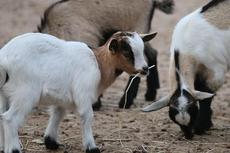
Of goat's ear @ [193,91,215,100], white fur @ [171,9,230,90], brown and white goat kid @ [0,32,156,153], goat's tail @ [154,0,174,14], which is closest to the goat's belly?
brown and white goat kid @ [0,32,156,153]

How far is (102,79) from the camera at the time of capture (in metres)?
5.68

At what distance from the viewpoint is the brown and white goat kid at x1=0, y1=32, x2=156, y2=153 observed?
17.3 ft

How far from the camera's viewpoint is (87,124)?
5.56 meters

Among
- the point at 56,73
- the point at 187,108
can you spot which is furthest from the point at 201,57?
the point at 56,73

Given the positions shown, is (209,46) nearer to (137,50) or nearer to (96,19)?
(137,50)

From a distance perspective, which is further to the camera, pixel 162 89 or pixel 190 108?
pixel 162 89

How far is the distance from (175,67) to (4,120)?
211 cm

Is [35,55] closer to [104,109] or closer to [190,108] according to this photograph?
[190,108]

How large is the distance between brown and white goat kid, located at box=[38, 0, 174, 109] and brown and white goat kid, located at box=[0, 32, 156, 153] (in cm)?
247

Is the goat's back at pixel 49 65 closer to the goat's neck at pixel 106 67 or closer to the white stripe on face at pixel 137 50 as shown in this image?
the goat's neck at pixel 106 67

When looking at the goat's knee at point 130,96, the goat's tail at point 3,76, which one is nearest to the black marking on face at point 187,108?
the goat's tail at point 3,76

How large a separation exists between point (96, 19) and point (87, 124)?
298cm

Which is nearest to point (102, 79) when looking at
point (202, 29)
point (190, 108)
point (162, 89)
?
point (190, 108)

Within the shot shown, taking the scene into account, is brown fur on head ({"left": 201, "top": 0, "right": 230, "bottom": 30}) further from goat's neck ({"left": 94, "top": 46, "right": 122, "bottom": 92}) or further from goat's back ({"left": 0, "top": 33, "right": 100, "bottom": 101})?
goat's back ({"left": 0, "top": 33, "right": 100, "bottom": 101})
